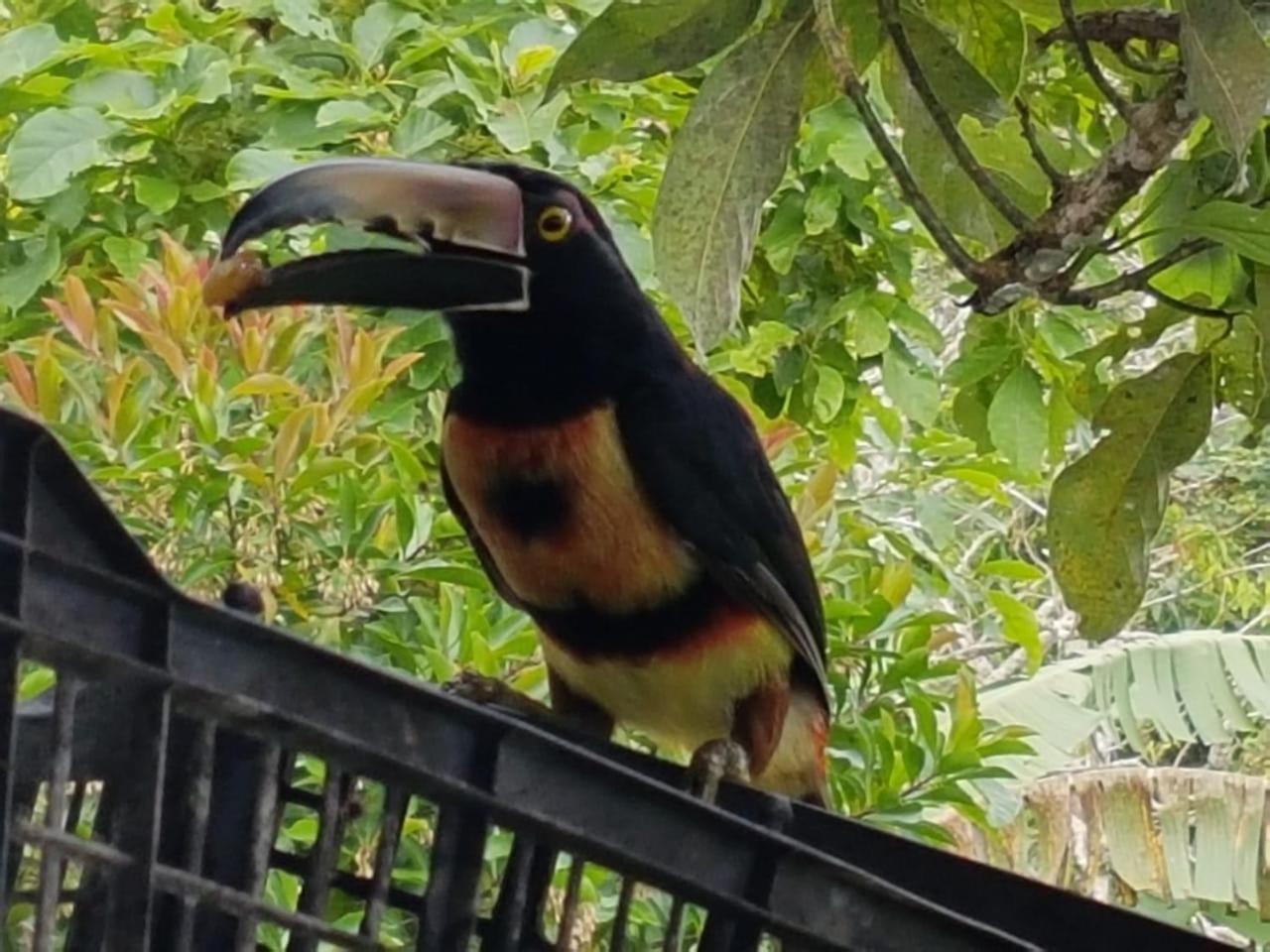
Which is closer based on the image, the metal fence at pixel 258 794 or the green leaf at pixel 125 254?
the metal fence at pixel 258 794

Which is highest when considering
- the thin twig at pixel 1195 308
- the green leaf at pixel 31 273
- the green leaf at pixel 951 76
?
the green leaf at pixel 951 76

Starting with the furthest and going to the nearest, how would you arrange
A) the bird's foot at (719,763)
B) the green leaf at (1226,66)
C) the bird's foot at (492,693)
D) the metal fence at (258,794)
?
the bird's foot at (492,693), the bird's foot at (719,763), the green leaf at (1226,66), the metal fence at (258,794)

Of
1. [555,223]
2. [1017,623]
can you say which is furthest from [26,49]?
[1017,623]

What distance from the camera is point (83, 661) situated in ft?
1.70

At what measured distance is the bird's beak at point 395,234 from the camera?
903 millimetres

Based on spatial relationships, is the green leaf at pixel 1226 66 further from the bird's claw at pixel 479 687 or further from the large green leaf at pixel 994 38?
the bird's claw at pixel 479 687

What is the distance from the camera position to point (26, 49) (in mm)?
1612

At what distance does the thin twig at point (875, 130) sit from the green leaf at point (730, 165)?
0.03 m

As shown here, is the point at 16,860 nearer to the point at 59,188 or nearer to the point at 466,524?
the point at 466,524

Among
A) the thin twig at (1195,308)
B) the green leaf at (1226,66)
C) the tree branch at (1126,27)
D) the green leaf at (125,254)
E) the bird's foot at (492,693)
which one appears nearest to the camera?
the green leaf at (1226,66)

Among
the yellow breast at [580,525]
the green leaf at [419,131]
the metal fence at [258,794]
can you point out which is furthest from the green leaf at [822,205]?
the metal fence at [258,794]

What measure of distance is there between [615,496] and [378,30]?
616 mm

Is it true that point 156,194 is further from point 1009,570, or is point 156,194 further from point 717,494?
point 1009,570

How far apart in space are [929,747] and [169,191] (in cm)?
76
